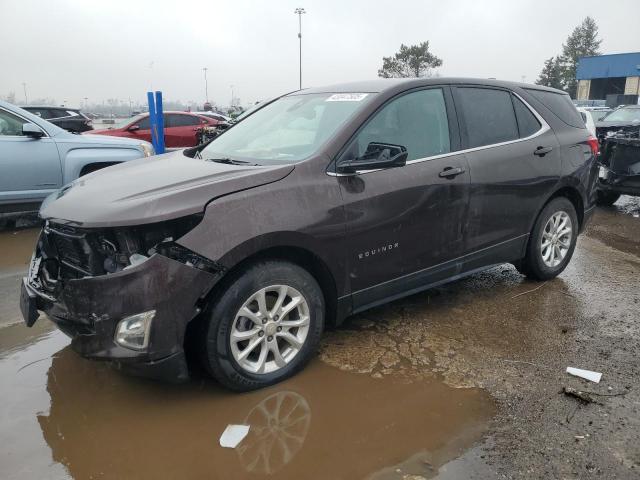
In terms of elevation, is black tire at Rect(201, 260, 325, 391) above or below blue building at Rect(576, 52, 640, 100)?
below

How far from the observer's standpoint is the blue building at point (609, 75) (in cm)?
5112

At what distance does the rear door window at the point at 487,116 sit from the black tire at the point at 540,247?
776mm

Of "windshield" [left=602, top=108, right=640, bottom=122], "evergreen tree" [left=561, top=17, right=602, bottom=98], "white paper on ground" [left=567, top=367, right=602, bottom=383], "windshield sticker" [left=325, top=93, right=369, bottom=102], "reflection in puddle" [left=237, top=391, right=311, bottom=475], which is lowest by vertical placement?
"reflection in puddle" [left=237, top=391, right=311, bottom=475]

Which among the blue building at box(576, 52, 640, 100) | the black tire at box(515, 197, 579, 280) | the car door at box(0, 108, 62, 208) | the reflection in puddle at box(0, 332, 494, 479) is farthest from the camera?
the blue building at box(576, 52, 640, 100)

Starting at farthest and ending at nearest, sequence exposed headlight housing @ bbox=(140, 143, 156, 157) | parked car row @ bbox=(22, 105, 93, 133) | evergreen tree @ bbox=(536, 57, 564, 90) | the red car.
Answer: evergreen tree @ bbox=(536, 57, 564, 90) < the red car < parked car row @ bbox=(22, 105, 93, 133) < exposed headlight housing @ bbox=(140, 143, 156, 157)

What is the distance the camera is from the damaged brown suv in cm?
263

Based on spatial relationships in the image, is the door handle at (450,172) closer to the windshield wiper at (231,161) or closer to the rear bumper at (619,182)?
the windshield wiper at (231,161)

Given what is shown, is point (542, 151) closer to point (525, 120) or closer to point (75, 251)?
point (525, 120)

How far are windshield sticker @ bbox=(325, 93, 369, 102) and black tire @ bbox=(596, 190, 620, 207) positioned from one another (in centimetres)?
661

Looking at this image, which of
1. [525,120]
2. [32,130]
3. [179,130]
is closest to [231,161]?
[525,120]

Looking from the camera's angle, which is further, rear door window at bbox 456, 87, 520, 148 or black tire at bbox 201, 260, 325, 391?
rear door window at bbox 456, 87, 520, 148

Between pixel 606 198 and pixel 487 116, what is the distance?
592cm

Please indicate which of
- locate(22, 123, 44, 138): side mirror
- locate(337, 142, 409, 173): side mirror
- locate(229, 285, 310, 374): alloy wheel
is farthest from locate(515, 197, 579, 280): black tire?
locate(22, 123, 44, 138): side mirror

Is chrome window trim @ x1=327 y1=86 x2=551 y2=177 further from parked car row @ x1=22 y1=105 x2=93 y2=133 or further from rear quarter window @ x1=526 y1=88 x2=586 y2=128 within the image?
parked car row @ x1=22 y1=105 x2=93 y2=133
